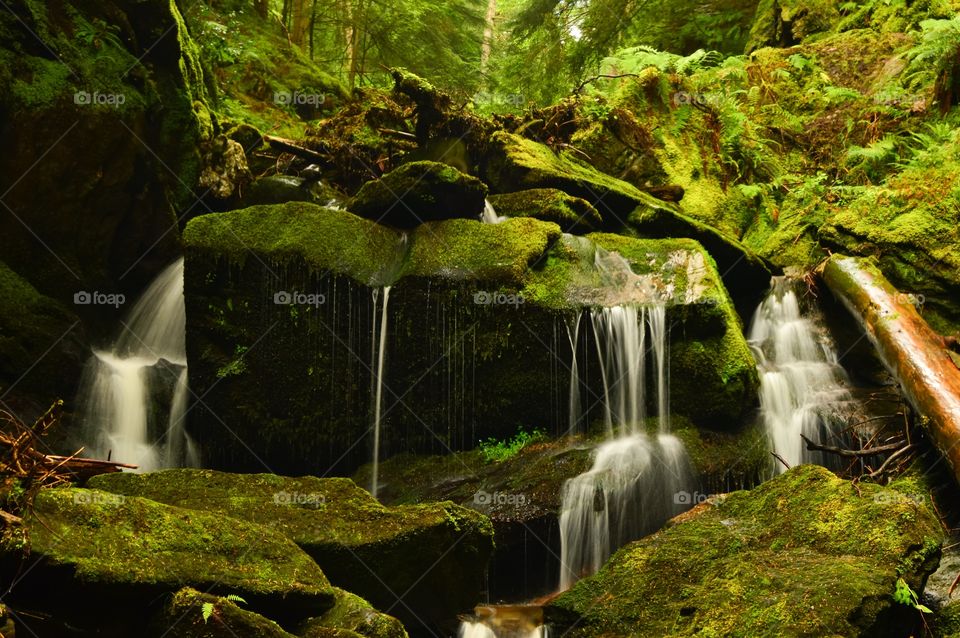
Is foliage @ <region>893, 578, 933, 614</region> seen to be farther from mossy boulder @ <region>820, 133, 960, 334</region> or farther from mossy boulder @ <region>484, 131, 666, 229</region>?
mossy boulder @ <region>484, 131, 666, 229</region>

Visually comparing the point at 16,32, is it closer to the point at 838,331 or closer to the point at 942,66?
the point at 838,331

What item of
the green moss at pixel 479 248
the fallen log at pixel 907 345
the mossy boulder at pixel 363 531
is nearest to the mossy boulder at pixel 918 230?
the fallen log at pixel 907 345

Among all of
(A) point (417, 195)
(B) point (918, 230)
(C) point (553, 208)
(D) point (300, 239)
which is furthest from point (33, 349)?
(B) point (918, 230)

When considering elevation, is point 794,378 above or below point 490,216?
below

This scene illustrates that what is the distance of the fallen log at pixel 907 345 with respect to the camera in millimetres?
5391

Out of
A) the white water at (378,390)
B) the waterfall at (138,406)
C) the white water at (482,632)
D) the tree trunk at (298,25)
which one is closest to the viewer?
the white water at (482,632)

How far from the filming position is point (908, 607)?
12.8ft

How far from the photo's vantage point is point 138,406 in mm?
7617

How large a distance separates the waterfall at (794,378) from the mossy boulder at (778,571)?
6.72 ft

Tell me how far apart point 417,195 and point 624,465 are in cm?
370

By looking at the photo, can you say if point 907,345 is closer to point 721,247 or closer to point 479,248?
point 721,247

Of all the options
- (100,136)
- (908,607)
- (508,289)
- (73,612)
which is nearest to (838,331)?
(508,289)

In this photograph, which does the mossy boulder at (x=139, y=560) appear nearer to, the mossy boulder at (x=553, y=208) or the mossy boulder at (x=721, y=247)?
the mossy boulder at (x=553, y=208)

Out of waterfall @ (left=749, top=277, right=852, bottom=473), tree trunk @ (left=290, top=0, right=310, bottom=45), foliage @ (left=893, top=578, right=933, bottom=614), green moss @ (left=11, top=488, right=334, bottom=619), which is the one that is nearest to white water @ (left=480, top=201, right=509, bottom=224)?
waterfall @ (left=749, top=277, right=852, bottom=473)
